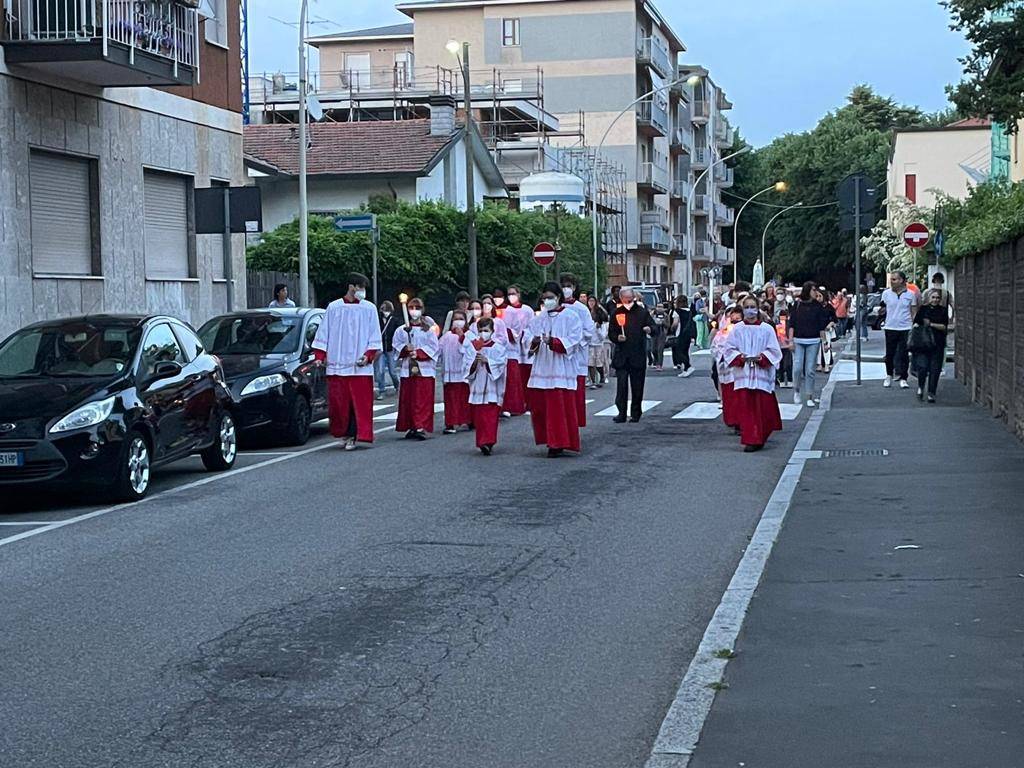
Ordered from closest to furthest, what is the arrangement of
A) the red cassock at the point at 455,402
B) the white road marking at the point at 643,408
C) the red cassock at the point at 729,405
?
the red cassock at the point at 729,405 → the red cassock at the point at 455,402 → the white road marking at the point at 643,408

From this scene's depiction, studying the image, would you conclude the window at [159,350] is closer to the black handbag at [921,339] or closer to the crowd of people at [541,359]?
the crowd of people at [541,359]

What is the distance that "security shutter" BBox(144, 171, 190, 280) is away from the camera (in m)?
26.7

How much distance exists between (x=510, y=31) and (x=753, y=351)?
6208cm

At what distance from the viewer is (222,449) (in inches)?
603

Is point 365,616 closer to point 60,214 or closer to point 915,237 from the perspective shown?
point 60,214

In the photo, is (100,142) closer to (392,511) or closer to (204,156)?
(204,156)

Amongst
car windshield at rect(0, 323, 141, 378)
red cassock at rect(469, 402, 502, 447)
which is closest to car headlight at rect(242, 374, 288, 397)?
red cassock at rect(469, 402, 502, 447)

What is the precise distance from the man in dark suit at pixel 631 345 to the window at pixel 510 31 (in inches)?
2280

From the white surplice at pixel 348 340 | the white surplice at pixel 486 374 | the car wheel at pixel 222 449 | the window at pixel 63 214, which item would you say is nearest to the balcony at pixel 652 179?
the window at pixel 63 214

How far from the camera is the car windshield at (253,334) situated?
734 inches

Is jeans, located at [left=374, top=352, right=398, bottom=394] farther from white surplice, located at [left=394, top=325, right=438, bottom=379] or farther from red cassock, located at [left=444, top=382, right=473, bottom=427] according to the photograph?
white surplice, located at [left=394, top=325, right=438, bottom=379]

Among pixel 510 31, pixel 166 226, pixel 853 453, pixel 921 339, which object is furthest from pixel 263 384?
pixel 510 31

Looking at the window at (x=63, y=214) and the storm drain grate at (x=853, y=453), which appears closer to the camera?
the storm drain grate at (x=853, y=453)

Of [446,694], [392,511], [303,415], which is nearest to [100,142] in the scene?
[303,415]
